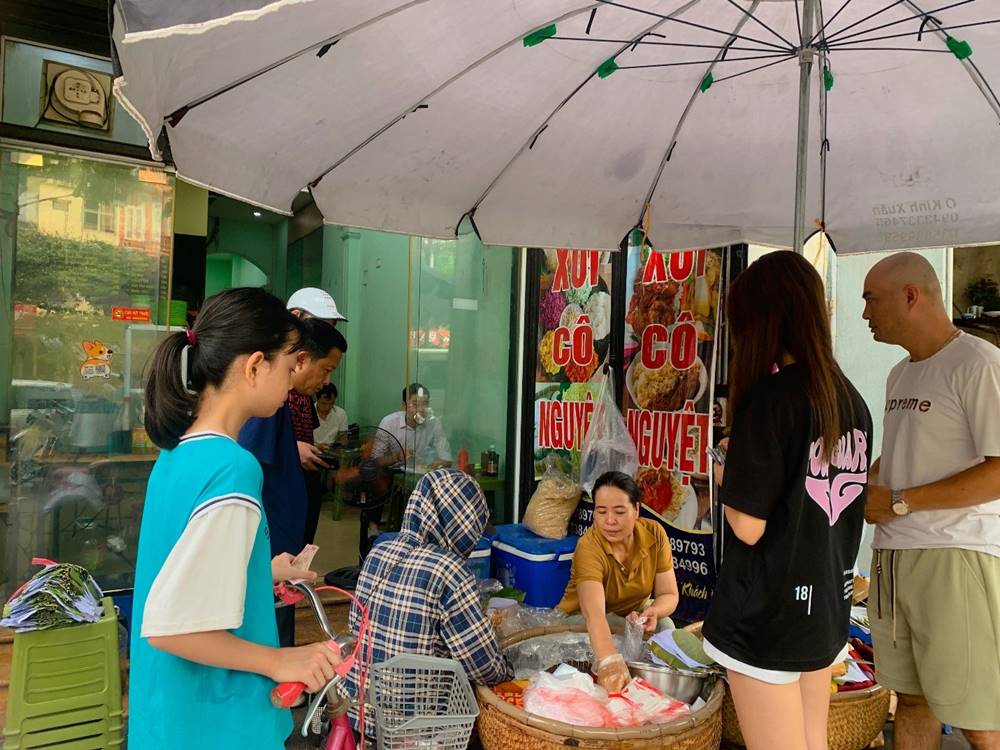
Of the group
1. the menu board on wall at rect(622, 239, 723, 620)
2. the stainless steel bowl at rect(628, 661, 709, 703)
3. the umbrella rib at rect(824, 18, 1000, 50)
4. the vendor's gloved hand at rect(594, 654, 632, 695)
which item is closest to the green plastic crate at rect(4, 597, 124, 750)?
the vendor's gloved hand at rect(594, 654, 632, 695)

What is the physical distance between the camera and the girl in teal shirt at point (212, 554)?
52.8 inches

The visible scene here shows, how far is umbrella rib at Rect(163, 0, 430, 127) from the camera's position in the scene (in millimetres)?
1854

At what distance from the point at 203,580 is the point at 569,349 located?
436cm

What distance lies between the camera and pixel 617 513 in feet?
11.1

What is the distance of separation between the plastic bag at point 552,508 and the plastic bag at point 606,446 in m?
0.19

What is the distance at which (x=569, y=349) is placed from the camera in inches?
218

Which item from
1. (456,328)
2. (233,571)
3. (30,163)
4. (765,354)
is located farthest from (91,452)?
(765,354)

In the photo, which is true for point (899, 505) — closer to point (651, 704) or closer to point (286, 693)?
point (651, 704)

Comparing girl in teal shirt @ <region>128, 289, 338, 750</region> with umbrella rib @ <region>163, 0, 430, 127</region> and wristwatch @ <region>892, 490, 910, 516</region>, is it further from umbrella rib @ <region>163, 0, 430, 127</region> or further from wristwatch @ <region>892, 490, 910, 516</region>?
wristwatch @ <region>892, 490, 910, 516</region>

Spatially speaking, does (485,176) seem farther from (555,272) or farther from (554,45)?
(555,272)

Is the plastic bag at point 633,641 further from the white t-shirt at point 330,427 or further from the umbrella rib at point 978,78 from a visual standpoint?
the white t-shirt at point 330,427

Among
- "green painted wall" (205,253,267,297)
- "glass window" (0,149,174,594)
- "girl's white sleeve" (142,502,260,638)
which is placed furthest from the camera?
"green painted wall" (205,253,267,297)

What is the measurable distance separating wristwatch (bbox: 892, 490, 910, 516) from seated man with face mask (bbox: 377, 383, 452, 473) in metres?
3.51

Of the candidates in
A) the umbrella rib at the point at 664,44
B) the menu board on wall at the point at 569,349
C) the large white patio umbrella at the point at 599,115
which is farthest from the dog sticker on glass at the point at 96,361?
the umbrella rib at the point at 664,44
